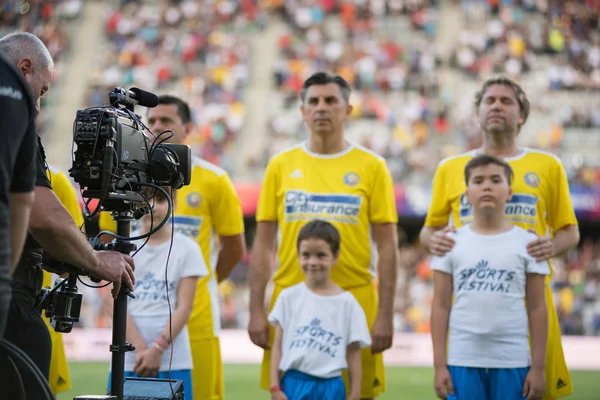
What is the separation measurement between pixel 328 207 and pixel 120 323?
6.90 feet

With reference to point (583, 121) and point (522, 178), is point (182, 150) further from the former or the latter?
point (583, 121)

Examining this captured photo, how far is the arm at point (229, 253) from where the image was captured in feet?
18.9

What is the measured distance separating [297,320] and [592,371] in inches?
360

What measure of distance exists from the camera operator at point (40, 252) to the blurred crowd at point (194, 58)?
17.2m

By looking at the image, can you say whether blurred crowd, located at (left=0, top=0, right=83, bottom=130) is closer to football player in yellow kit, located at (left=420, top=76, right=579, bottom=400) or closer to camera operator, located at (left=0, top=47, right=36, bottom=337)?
football player in yellow kit, located at (left=420, top=76, right=579, bottom=400)

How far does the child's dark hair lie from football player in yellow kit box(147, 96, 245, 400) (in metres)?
0.73

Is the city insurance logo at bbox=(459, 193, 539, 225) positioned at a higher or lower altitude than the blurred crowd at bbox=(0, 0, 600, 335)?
lower

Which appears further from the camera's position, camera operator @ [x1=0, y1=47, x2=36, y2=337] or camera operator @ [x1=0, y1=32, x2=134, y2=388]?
camera operator @ [x1=0, y1=32, x2=134, y2=388]

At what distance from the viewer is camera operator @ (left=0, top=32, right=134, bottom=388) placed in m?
3.02

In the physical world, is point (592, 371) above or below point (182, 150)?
below

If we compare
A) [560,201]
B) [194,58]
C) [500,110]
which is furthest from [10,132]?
[194,58]

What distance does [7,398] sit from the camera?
9.93ft

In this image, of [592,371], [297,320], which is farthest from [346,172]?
[592,371]

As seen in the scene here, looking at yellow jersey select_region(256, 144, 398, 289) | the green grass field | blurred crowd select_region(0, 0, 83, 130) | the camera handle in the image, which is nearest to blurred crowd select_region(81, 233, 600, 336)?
the green grass field
